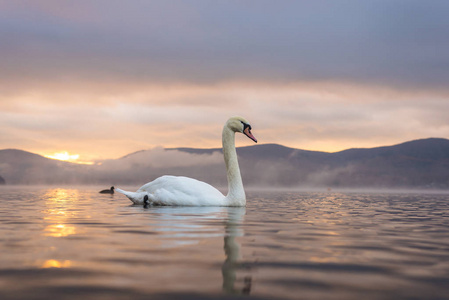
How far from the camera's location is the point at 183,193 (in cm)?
1612

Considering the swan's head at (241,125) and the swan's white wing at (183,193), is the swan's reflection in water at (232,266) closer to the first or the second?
the swan's white wing at (183,193)

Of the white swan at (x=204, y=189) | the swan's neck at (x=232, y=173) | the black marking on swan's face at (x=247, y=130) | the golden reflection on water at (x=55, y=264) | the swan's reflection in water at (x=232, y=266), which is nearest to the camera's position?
the swan's reflection in water at (x=232, y=266)

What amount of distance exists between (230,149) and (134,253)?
37.7 ft

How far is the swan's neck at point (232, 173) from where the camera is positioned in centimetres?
1627

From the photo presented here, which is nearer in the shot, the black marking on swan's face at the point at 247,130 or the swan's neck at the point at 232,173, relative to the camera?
the swan's neck at the point at 232,173

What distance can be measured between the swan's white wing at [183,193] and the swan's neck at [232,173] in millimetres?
383

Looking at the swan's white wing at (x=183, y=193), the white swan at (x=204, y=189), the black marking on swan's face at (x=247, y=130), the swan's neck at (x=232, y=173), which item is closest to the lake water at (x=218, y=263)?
the swan's white wing at (x=183, y=193)

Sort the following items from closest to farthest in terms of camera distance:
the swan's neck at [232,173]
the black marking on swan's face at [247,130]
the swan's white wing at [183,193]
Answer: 1. the swan's white wing at [183,193]
2. the swan's neck at [232,173]
3. the black marking on swan's face at [247,130]

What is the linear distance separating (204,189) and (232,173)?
1304 millimetres

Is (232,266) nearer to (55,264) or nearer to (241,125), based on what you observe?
(55,264)

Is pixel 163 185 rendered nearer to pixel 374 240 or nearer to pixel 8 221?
pixel 8 221

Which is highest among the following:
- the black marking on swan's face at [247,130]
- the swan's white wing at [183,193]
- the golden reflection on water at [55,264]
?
the black marking on swan's face at [247,130]

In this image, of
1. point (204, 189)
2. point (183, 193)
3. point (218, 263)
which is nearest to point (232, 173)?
point (204, 189)

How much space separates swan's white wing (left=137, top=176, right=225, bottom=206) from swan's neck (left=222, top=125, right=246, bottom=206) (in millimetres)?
383
